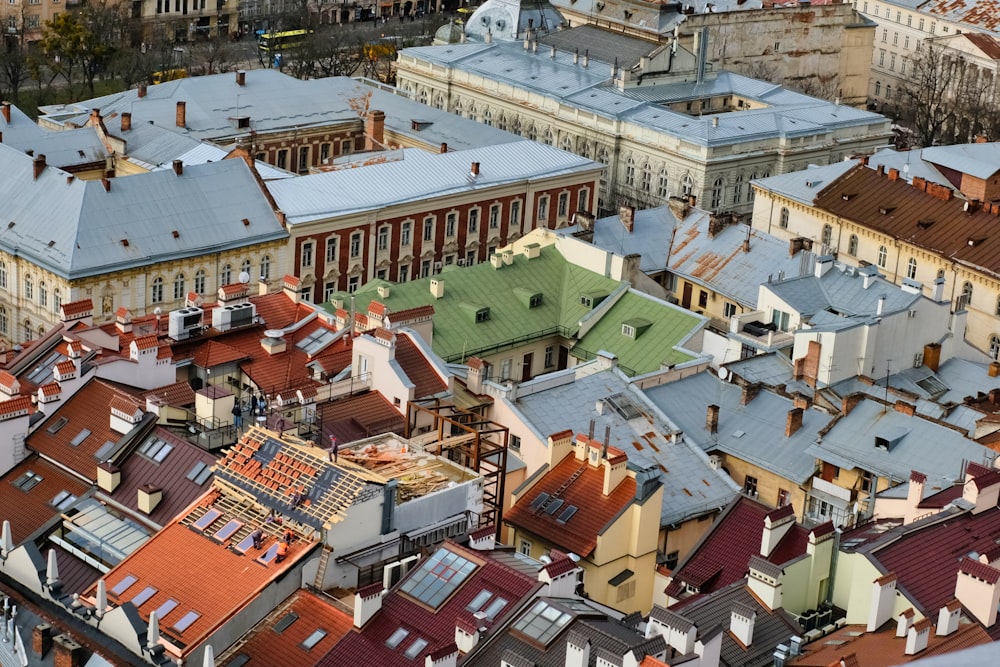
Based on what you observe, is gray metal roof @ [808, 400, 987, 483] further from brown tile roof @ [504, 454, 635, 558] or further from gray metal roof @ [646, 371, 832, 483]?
brown tile roof @ [504, 454, 635, 558]

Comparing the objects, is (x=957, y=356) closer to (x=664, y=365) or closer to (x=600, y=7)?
(x=664, y=365)

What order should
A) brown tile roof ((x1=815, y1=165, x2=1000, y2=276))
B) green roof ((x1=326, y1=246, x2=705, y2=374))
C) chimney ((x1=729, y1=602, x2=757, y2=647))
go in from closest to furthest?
1. chimney ((x1=729, y1=602, x2=757, y2=647))
2. green roof ((x1=326, y1=246, x2=705, y2=374))
3. brown tile roof ((x1=815, y1=165, x2=1000, y2=276))

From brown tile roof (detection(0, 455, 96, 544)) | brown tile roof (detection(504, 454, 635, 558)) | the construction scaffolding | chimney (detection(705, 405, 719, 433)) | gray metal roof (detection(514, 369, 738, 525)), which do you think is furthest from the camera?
chimney (detection(705, 405, 719, 433))

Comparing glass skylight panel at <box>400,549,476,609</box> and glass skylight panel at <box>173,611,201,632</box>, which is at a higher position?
glass skylight panel at <box>400,549,476,609</box>

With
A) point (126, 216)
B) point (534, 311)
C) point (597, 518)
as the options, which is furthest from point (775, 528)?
point (126, 216)

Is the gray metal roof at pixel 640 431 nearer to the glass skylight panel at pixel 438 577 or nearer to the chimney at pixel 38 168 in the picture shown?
the glass skylight panel at pixel 438 577

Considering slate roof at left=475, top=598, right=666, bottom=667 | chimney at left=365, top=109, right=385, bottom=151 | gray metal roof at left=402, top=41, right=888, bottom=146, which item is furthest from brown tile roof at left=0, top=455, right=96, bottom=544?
gray metal roof at left=402, top=41, right=888, bottom=146


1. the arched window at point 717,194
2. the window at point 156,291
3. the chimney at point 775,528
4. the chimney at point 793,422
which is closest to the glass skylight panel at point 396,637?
the chimney at point 775,528
